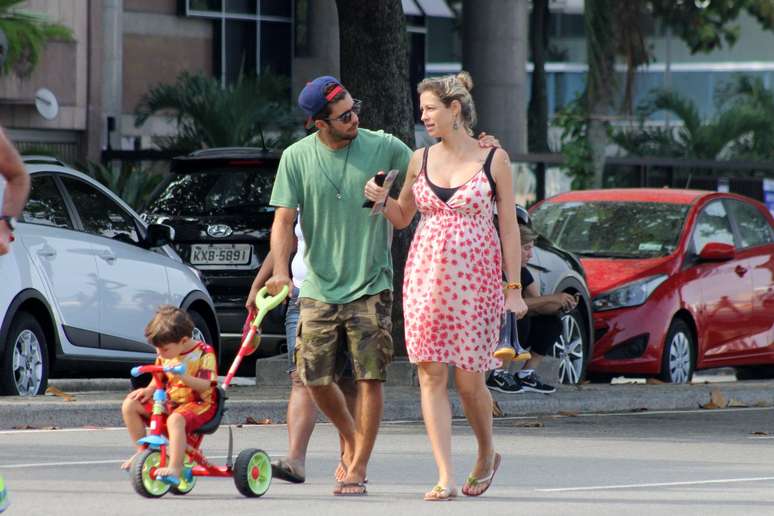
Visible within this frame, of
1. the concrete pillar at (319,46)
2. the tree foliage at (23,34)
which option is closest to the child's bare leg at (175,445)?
the tree foliage at (23,34)

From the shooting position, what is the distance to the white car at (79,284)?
1255 centimetres

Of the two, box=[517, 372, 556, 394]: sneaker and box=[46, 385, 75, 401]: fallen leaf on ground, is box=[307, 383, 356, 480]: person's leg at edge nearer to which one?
box=[46, 385, 75, 401]: fallen leaf on ground

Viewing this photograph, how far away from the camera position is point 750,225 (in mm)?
17391

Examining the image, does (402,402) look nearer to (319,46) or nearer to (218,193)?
(218,193)

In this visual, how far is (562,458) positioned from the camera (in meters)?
10.6

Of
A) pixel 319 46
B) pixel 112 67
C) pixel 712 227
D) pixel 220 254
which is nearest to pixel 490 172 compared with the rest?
pixel 220 254

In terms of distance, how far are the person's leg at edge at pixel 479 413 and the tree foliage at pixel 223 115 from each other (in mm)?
16289

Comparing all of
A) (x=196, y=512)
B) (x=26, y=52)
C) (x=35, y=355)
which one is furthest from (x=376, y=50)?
(x=26, y=52)

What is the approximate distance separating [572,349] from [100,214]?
385cm

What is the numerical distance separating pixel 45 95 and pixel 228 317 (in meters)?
11.0

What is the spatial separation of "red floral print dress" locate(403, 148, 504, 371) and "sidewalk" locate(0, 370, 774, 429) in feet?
12.6

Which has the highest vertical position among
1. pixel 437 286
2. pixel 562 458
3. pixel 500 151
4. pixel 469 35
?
pixel 469 35

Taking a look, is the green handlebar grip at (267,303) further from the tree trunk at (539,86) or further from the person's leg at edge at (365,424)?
the tree trunk at (539,86)

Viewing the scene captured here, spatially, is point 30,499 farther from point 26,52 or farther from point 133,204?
point 26,52
